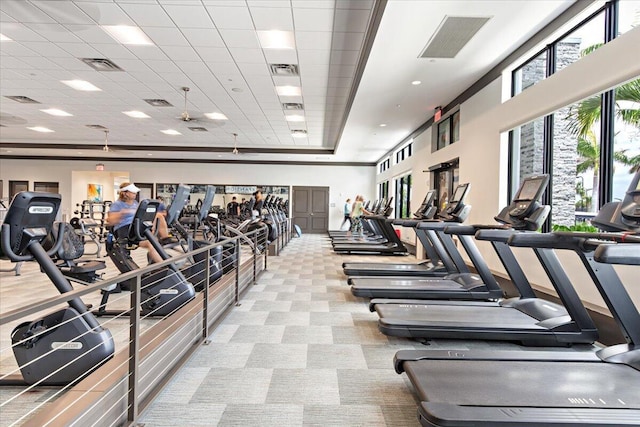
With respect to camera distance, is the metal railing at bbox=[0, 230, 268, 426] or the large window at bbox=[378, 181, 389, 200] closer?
the metal railing at bbox=[0, 230, 268, 426]

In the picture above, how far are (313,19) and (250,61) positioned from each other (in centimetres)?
179

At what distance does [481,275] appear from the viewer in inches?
182

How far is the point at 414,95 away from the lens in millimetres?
7375

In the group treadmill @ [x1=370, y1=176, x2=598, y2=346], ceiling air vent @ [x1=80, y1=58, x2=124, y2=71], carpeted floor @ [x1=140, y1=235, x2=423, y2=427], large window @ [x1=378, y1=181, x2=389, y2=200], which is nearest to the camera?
carpeted floor @ [x1=140, y1=235, x2=423, y2=427]

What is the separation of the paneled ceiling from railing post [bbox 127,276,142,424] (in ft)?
12.4

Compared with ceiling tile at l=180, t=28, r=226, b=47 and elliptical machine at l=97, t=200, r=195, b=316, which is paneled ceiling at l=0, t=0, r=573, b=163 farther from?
elliptical machine at l=97, t=200, r=195, b=316

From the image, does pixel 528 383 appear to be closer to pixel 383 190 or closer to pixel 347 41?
pixel 347 41

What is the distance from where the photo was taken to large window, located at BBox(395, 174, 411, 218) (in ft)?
41.5

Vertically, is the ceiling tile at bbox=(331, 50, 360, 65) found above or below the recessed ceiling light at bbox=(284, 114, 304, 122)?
above

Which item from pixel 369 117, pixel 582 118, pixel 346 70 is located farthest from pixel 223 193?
pixel 582 118

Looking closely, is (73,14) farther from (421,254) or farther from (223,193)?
(223,193)

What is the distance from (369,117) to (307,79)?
2.29m

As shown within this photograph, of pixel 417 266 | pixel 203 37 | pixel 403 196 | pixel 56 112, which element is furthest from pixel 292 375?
pixel 403 196

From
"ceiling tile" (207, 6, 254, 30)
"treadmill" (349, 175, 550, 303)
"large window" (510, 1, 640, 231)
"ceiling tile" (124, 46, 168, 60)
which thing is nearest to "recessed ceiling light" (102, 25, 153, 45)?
"ceiling tile" (124, 46, 168, 60)
